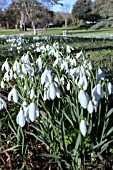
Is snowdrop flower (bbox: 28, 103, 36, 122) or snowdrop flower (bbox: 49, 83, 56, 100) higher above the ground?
snowdrop flower (bbox: 49, 83, 56, 100)

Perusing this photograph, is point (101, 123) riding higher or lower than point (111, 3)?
lower

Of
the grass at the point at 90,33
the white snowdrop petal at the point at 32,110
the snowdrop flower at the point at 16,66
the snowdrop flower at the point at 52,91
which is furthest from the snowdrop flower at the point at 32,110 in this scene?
the grass at the point at 90,33

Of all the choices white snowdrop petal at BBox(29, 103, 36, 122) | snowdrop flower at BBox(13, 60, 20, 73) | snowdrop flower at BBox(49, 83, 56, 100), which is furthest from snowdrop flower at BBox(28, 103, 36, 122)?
snowdrop flower at BBox(13, 60, 20, 73)

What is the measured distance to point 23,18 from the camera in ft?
159

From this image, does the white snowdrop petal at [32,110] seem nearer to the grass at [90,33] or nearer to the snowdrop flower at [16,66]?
the snowdrop flower at [16,66]

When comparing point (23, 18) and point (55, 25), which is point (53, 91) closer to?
point (23, 18)

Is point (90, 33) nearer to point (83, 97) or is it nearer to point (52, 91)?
point (52, 91)

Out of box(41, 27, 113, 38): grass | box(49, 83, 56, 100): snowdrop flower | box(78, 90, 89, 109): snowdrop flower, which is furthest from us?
box(41, 27, 113, 38): grass

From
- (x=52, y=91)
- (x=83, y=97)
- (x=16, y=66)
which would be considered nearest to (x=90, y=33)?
(x=16, y=66)

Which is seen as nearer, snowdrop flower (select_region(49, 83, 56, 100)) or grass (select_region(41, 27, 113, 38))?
snowdrop flower (select_region(49, 83, 56, 100))

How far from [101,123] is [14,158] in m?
0.74

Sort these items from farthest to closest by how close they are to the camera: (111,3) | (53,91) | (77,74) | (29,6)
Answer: (111,3), (29,6), (77,74), (53,91)

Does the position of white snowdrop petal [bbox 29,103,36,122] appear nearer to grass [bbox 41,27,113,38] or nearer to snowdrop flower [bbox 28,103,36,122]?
snowdrop flower [bbox 28,103,36,122]

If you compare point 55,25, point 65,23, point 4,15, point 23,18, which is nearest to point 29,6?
point 23,18
